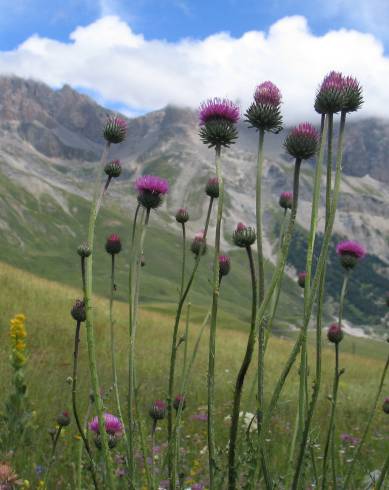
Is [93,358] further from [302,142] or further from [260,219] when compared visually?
[302,142]

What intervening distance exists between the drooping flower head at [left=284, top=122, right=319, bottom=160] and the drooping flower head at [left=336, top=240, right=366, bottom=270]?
130 cm

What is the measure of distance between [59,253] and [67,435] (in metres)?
197

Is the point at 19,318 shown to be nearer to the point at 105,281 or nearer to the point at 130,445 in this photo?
the point at 130,445

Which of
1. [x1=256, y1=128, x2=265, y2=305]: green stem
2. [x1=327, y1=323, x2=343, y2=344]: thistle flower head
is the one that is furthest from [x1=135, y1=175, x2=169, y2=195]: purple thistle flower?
[x1=327, y1=323, x2=343, y2=344]: thistle flower head

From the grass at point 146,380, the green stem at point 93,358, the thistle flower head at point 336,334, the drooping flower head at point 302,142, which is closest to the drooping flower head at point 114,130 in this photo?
the green stem at point 93,358

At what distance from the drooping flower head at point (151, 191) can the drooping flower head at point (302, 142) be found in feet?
3.16

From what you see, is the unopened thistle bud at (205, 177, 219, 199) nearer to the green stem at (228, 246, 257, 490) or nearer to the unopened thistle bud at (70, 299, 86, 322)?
the unopened thistle bud at (70, 299, 86, 322)

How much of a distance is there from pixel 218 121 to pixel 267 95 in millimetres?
387

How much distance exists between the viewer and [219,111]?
133 inches

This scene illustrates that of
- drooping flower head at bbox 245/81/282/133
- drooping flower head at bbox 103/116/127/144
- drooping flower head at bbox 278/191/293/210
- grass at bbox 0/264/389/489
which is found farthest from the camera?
grass at bbox 0/264/389/489

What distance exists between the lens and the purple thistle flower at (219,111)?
3.33 meters

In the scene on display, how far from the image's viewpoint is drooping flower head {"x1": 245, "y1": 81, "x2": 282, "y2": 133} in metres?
2.98

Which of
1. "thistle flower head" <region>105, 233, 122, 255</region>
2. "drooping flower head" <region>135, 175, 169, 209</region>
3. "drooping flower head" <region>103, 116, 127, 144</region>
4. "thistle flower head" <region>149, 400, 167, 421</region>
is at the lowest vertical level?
"thistle flower head" <region>149, 400, 167, 421</region>

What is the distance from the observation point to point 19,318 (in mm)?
5535
